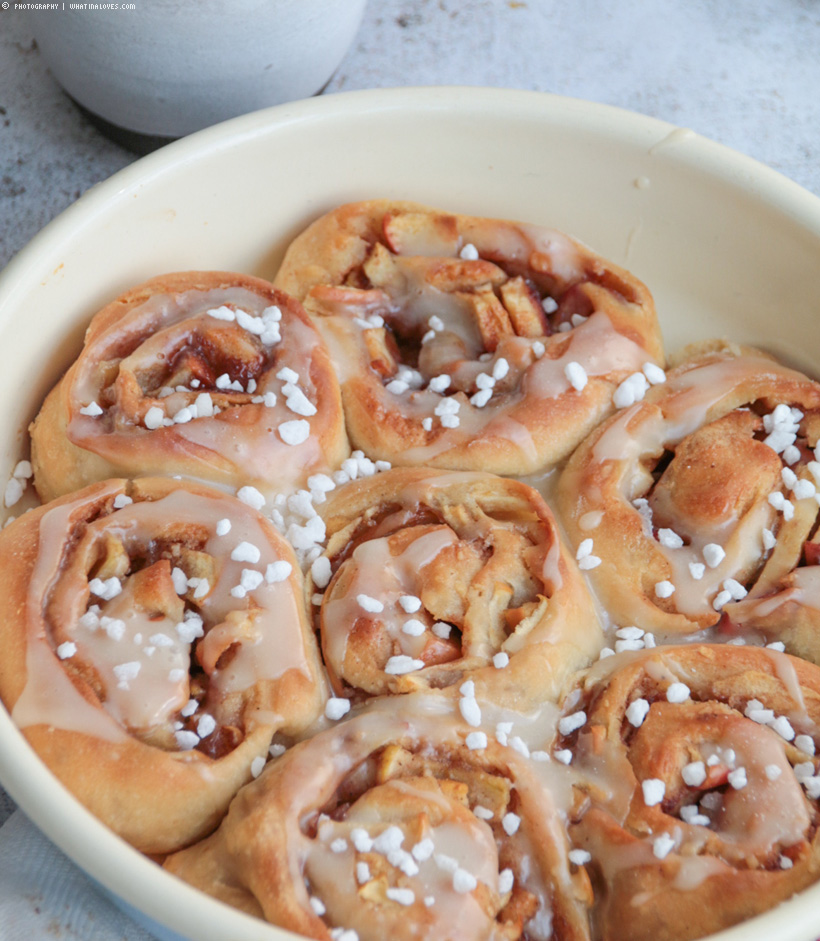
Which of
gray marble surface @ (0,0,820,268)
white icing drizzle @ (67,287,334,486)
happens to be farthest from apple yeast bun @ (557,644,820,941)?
gray marble surface @ (0,0,820,268)

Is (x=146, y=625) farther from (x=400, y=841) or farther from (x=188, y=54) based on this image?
(x=188, y=54)

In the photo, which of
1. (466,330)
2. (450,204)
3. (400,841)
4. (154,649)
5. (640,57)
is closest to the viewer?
(400,841)


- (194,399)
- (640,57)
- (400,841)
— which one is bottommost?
(400,841)

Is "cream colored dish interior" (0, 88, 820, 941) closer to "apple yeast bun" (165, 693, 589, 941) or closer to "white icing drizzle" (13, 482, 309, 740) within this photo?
"white icing drizzle" (13, 482, 309, 740)

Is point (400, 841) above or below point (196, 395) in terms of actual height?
below

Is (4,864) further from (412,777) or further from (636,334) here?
(636,334)

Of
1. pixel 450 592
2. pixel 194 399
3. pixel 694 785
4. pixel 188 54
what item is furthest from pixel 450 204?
pixel 694 785
